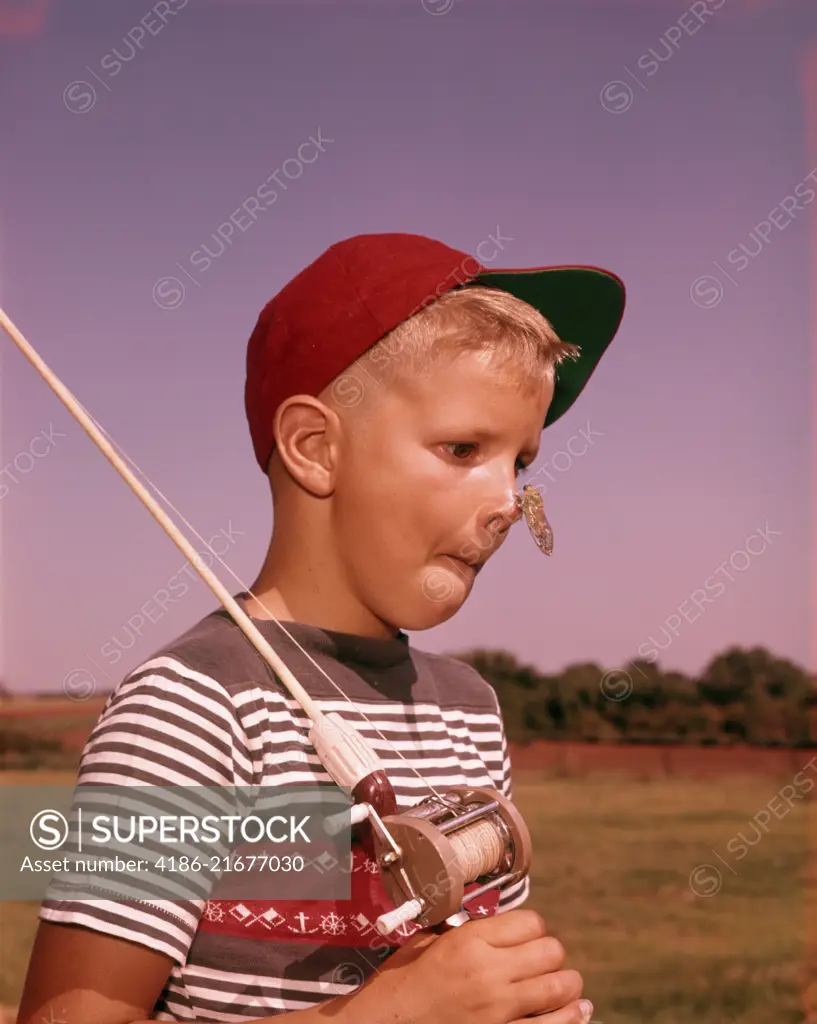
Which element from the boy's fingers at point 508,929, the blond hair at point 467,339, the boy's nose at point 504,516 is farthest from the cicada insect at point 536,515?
the boy's fingers at point 508,929

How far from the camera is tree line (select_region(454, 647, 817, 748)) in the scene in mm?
4052

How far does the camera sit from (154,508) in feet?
2.94

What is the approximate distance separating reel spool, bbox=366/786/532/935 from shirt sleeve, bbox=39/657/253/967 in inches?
5.3

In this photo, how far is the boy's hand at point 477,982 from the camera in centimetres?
78

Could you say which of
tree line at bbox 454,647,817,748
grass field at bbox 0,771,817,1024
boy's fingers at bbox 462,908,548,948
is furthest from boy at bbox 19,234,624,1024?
tree line at bbox 454,647,817,748

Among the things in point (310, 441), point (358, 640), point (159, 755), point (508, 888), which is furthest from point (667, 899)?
point (159, 755)

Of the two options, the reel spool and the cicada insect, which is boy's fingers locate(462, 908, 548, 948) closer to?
the reel spool

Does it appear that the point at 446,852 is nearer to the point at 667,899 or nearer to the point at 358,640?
the point at 358,640

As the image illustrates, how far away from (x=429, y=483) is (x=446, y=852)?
14.1 inches

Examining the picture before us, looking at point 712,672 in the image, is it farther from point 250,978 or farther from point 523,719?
point 250,978

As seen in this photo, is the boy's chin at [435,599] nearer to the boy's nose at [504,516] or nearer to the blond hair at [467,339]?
the boy's nose at [504,516]

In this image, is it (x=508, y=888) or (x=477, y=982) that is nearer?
(x=477, y=982)

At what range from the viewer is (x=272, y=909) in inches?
35.4

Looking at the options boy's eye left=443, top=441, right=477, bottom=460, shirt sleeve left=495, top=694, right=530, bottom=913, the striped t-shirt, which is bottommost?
the striped t-shirt
